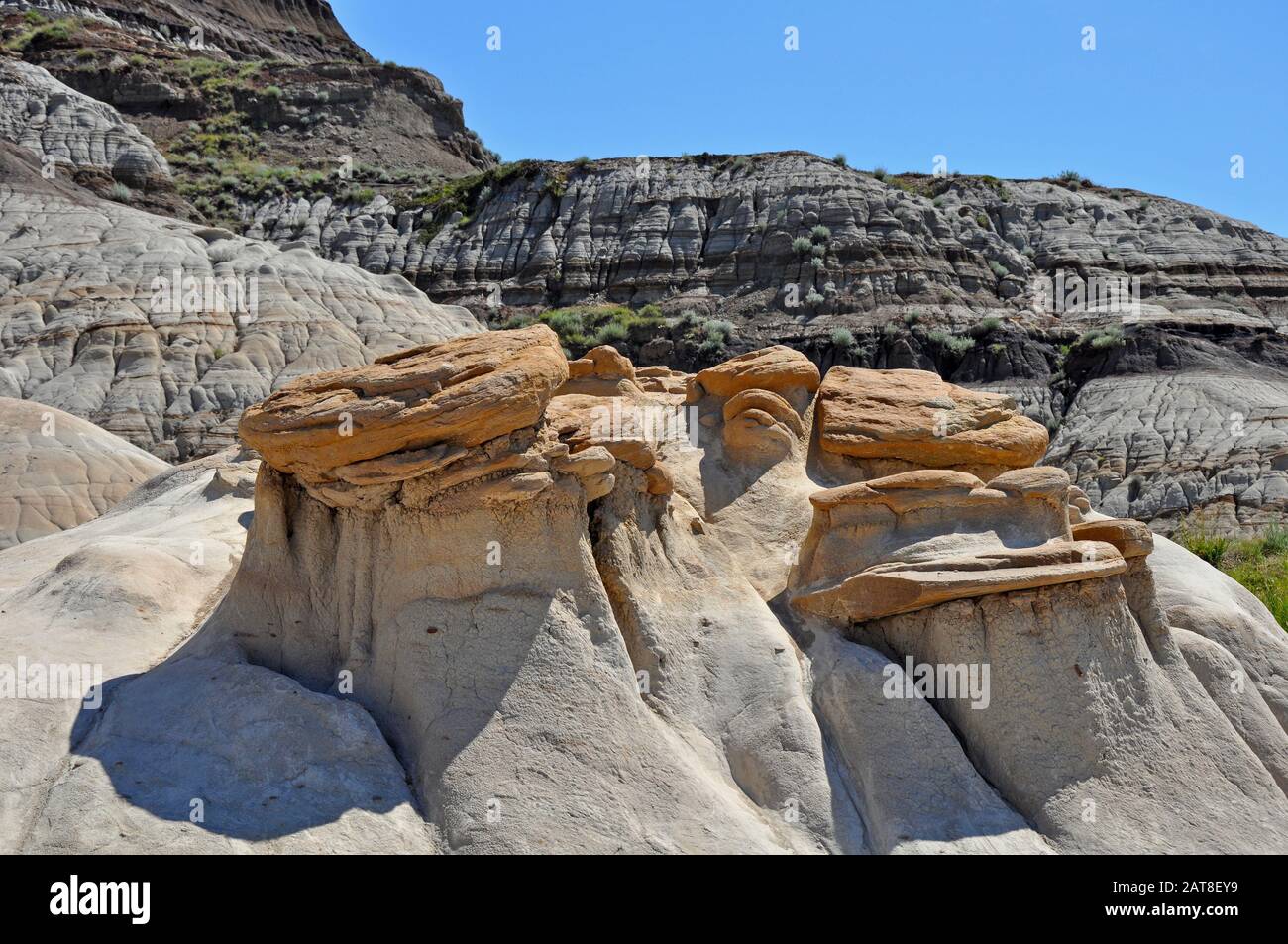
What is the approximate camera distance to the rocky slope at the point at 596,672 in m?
6.25

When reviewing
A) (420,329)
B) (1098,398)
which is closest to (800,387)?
(420,329)

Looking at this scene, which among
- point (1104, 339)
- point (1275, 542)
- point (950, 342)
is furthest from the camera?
point (950, 342)

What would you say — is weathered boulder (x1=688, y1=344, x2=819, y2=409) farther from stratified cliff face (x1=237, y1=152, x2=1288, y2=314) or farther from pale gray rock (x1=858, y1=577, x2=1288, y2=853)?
stratified cliff face (x1=237, y1=152, x2=1288, y2=314)

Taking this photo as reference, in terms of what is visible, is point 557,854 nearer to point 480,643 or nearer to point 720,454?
point 480,643

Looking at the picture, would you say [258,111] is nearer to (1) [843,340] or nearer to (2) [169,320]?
(1) [843,340]

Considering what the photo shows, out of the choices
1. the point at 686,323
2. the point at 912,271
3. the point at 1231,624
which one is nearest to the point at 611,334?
the point at 686,323

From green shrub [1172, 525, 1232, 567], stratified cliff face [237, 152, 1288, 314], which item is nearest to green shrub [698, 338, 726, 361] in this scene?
stratified cliff face [237, 152, 1288, 314]

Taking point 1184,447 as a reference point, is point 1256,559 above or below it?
below

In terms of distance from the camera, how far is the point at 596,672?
6777mm

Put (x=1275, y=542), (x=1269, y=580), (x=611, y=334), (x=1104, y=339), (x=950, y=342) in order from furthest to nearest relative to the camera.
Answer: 1. (x=611, y=334)
2. (x=950, y=342)
3. (x=1104, y=339)
4. (x=1275, y=542)
5. (x=1269, y=580)

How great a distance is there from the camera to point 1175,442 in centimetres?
2952

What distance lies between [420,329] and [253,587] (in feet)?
76.9

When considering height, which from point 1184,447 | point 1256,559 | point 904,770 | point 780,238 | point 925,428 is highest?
point 780,238
